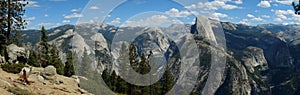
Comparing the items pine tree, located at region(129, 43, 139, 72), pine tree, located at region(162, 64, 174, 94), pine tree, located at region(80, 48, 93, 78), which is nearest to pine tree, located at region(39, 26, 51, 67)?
pine tree, located at region(80, 48, 93, 78)

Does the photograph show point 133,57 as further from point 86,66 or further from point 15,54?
point 15,54

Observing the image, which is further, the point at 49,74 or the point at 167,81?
the point at 167,81

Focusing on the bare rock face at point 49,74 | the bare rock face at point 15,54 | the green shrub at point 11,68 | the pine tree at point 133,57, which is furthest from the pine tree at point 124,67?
the green shrub at point 11,68

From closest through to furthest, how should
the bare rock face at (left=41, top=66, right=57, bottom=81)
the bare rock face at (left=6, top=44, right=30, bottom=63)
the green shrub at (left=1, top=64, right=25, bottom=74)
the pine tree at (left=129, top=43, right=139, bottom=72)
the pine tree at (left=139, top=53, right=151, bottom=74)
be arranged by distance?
the bare rock face at (left=41, top=66, right=57, bottom=81) < the green shrub at (left=1, top=64, right=25, bottom=74) < the bare rock face at (left=6, top=44, right=30, bottom=63) < the pine tree at (left=139, top=53, right=151, bottom=74) < the pine tree at (left=129, top=43, right=139, bottom=72)

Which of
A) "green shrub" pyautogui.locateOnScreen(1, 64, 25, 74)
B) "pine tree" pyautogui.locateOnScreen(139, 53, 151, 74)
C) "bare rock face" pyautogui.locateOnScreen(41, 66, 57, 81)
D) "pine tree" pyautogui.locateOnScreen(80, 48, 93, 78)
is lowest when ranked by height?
"pine tree" pyautogui.locateOnScreen(80, 48, 93, 78)

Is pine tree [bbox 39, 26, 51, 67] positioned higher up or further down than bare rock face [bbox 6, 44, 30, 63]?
further down

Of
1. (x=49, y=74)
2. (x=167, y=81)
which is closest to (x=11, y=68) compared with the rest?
(x=49, y=74)

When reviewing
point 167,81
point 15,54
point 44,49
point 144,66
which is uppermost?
point 15,54

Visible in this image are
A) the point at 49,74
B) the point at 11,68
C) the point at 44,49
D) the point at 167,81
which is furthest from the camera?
the point at 44,49

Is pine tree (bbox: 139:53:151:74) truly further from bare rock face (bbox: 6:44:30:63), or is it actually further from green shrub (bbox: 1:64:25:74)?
green shrub (bbox: 1:64:25:74)

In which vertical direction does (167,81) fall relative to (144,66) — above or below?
below

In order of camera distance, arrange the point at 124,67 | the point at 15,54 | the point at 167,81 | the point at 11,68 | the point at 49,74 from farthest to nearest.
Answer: the point at 167,81, the point at 124,67, the point at 15,54, the point at 49,74, the point at 11,68

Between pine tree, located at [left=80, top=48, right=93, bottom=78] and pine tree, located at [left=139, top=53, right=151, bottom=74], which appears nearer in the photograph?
pine tree, located at [left=139, top=53, right=151, bottom=74]

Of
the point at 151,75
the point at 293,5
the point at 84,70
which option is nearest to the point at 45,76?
the point at 293,5
